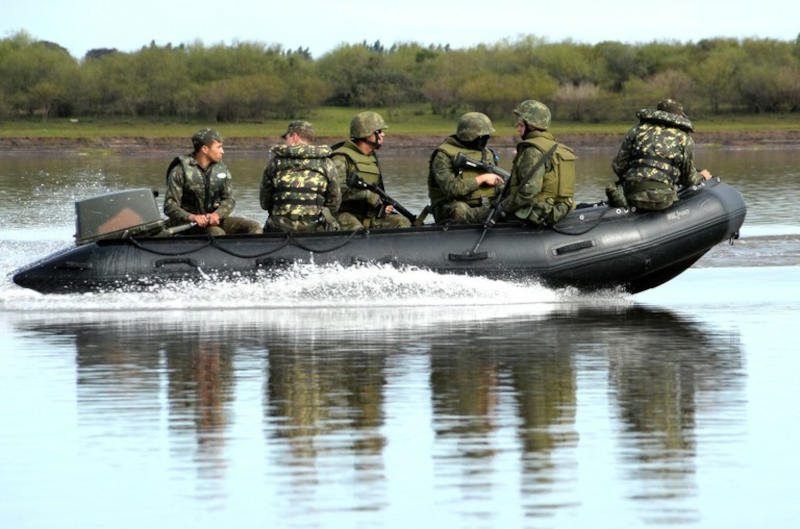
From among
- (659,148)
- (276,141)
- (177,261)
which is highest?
(659,148)

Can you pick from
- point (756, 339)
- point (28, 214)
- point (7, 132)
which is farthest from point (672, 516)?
point (7, 132)

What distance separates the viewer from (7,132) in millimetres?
74688

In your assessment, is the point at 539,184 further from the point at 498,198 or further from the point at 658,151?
the point at 658,151

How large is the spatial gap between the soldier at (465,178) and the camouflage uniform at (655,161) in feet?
3.74

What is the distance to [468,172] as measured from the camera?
15.3 meters

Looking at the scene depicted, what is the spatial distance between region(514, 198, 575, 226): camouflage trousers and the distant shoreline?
5090 centimetres

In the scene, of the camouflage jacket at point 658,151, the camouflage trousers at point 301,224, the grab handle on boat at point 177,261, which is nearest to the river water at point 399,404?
the grab handle on boat at point 177,261

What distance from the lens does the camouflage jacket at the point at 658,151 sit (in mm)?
15352

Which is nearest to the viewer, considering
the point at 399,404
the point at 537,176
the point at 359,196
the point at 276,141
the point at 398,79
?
the point at 399,404

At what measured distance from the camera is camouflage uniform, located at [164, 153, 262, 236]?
15.3m

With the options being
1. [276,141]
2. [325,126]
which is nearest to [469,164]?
[276,141]

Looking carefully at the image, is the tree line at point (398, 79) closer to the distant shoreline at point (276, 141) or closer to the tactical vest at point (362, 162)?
the distant shoreline at point (276, 141)

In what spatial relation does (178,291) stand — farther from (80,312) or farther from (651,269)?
(651,269)

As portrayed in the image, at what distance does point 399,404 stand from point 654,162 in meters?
5.69
